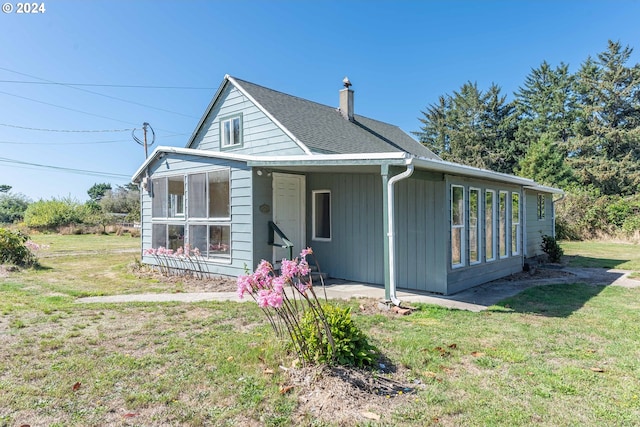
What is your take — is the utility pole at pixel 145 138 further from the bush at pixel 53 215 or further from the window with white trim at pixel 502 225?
the window with white trim at pixel 502 225

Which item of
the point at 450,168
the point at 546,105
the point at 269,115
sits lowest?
the point at 450,168

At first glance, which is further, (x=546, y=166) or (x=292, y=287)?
(x=546, y=166)

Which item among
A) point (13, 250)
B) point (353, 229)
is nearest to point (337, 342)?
point (353, 229)

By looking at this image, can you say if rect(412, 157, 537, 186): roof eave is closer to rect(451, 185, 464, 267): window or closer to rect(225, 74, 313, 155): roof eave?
rect(451, 185, 464, 267): window

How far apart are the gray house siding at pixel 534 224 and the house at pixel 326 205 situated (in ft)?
9.75

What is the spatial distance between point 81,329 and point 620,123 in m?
36.0

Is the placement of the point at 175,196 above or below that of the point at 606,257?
above

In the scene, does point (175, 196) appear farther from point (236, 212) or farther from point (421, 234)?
point (421, 234)

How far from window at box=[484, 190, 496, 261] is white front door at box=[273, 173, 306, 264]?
13.6 ft

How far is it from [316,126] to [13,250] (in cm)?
907

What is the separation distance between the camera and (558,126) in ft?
101

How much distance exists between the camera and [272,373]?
3.27m

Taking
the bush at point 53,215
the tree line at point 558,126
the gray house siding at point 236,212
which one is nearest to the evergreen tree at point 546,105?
the tree line at point 558,126

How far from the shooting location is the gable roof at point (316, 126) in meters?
10.2
